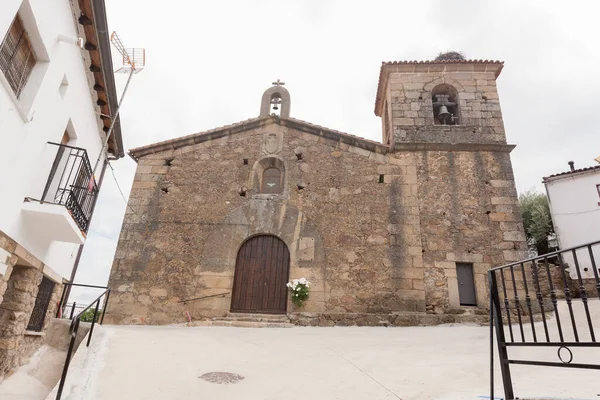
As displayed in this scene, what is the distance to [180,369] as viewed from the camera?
4.00 m

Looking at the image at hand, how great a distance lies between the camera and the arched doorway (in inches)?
335

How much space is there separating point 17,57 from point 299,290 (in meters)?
6.45

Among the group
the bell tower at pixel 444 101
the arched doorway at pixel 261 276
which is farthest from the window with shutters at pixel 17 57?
the bell tower at pixel 444 101

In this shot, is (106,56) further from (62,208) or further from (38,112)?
(62,208)

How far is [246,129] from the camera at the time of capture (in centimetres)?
1051

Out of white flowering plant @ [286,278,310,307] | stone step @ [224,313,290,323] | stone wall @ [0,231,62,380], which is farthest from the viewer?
white flowering plant @ [286,278,310,307]

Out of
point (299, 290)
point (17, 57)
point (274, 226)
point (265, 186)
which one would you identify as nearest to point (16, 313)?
point (17, 57)

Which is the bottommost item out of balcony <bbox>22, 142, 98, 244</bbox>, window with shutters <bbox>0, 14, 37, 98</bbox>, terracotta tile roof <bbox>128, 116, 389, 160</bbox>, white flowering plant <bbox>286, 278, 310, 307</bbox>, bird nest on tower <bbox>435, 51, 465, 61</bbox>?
white flowering plant <bbox>286, 278, 310, 307</bbox>

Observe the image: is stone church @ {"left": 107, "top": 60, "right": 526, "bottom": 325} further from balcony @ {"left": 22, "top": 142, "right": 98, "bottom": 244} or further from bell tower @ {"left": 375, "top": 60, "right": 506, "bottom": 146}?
A: balcony @ {"left": 22, "top": 142, "right": 98, "bottom": 244}

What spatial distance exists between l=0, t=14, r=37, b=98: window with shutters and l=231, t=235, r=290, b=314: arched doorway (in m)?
5.63

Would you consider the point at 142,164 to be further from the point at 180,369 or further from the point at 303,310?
the point at 180,369

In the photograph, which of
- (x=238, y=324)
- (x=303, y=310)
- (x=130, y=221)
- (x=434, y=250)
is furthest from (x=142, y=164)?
(x=434, y=250)

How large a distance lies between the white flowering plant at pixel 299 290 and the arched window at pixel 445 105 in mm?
6174

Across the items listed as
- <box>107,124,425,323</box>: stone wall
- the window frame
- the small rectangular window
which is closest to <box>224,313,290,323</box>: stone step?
<box>107,124,425,323</box>: stone wall
